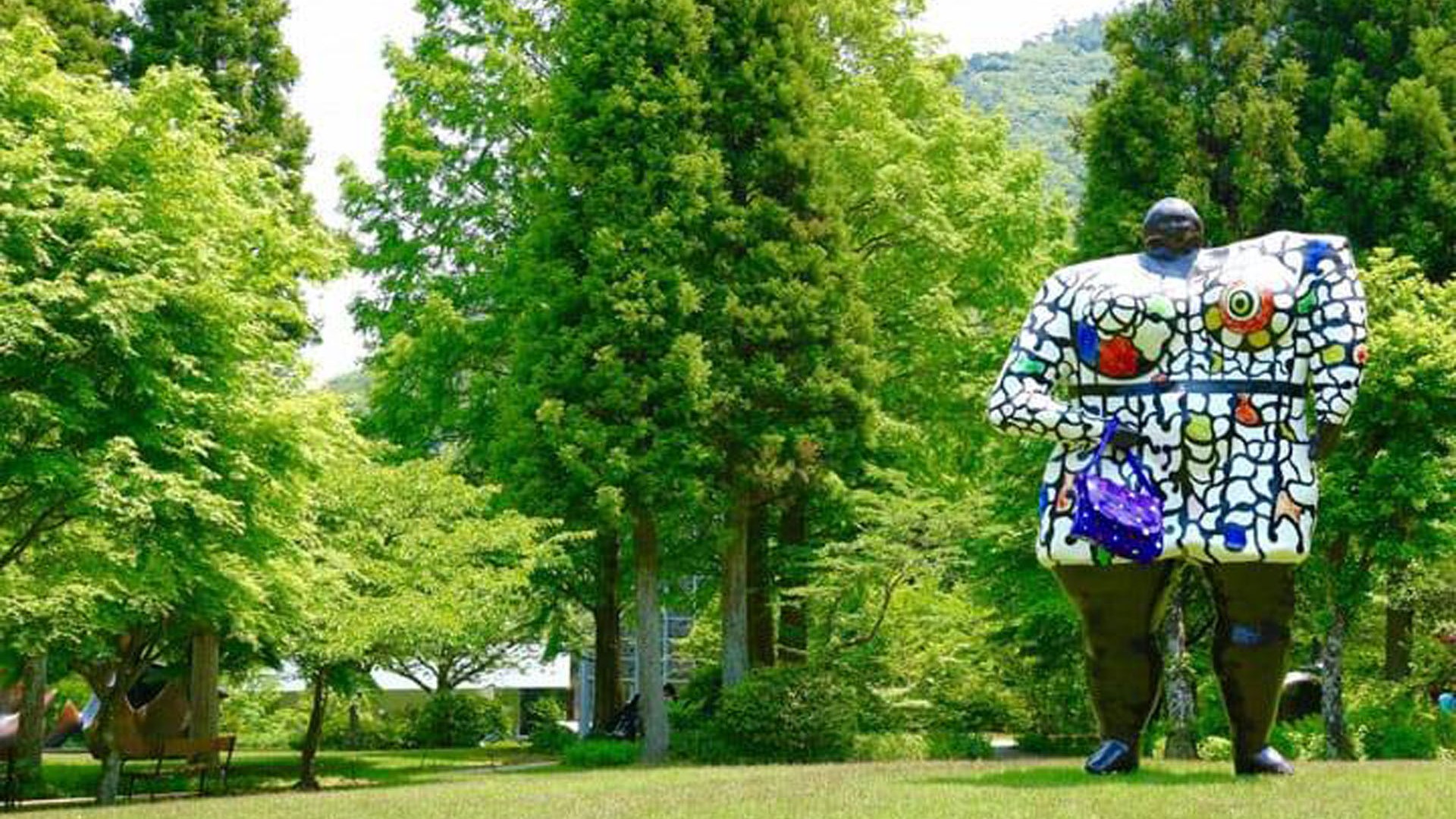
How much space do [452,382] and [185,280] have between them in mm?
11150

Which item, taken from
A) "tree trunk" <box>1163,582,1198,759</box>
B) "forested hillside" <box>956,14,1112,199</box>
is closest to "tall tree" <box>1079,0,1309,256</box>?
"tree trunk" <box>1163,582,1198,759</box>

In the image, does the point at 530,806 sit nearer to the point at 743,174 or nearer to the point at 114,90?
the point at 114,90

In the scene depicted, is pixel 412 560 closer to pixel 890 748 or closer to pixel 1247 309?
pixel 890 748

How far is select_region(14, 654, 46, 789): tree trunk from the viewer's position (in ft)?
67.4

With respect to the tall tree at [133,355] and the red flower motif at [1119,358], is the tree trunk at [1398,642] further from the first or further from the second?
the tall tree at [133,355]

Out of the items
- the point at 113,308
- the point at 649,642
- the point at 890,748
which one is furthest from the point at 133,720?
the point at 113,308

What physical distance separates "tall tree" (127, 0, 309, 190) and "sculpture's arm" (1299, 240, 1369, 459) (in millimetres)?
18438

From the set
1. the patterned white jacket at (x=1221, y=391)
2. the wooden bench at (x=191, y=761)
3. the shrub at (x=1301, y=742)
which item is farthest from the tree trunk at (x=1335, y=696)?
the wooden bench at (x=191, y=761)

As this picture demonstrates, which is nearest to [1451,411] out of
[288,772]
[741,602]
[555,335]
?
[741,602]

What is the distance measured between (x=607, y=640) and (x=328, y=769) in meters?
4.60

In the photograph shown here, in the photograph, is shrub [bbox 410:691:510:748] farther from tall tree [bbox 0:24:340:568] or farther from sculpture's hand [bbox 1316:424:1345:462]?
sculpture's hand [bbox 1316:424:1345:462]

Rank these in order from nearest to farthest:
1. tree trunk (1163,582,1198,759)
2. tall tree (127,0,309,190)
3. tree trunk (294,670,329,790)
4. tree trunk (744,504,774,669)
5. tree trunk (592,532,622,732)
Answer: tree trunk (1163,582,1198,759), tree trunk (294,670,329,790), tree trunk (744,504,774,669), tree trunk (592,532,622,732), tall tree (127,0,309,190)

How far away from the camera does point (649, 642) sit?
21.6m

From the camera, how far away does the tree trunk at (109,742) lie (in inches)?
704
